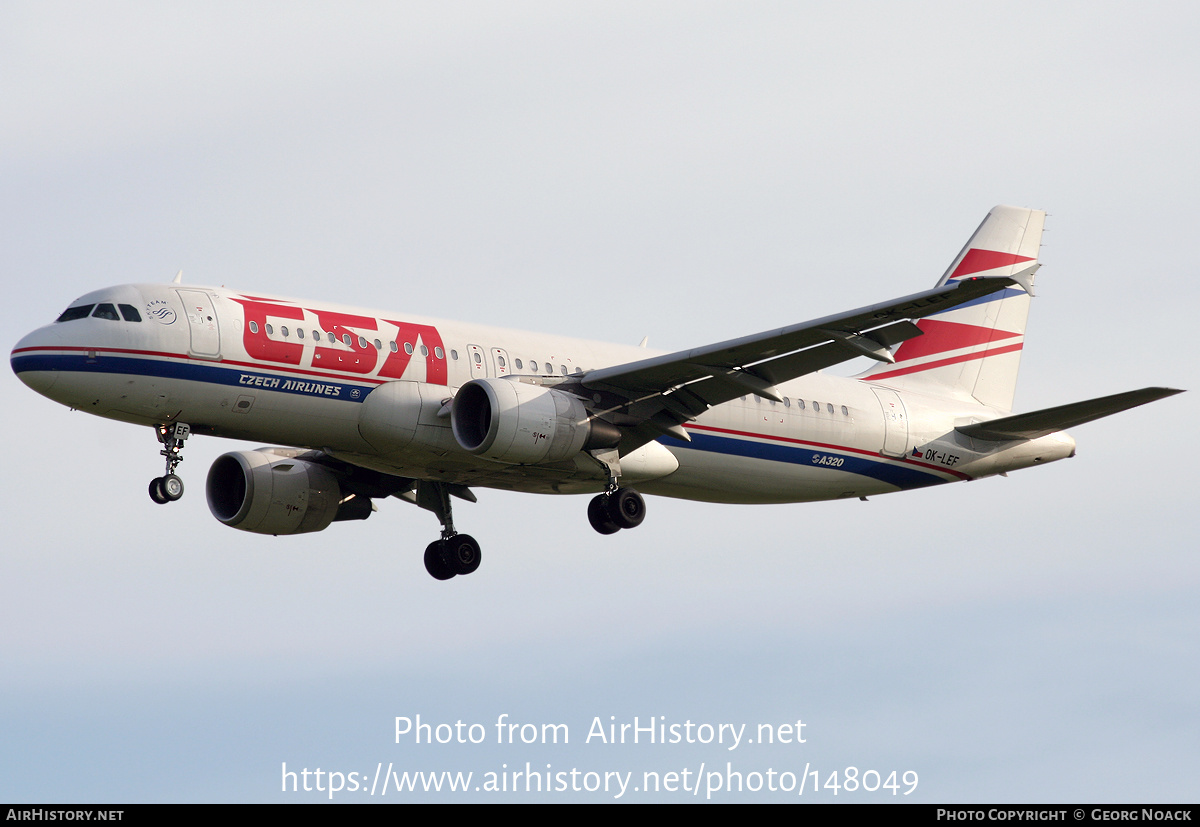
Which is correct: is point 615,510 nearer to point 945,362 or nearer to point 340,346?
point 340,346

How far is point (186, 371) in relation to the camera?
A: 29.9 meters

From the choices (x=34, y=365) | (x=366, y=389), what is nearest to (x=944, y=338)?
(x=366, y=389)

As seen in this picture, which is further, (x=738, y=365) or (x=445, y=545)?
(x=445, y=545)

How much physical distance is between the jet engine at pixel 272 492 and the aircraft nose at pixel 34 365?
7.01 meters

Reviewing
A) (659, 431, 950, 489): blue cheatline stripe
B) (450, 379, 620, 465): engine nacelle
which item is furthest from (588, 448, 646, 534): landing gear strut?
(450, 379, 620, 465): engine nacelle

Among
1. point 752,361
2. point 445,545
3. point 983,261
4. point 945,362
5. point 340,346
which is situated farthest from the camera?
point 983,261

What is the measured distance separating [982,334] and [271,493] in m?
19.3

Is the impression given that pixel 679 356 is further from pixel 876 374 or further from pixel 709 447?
pixel 876 374

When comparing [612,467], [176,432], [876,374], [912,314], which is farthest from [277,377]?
[876,374]

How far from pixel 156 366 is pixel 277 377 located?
7.49ft

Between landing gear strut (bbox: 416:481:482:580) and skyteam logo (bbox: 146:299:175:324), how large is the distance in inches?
350

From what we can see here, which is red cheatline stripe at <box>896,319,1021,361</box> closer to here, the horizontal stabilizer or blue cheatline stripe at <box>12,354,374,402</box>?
the horizontal stabilizer

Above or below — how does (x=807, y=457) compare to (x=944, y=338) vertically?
below

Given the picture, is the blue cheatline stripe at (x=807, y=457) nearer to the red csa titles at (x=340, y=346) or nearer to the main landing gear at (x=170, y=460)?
the red csa titles at (x=340, y=346)
